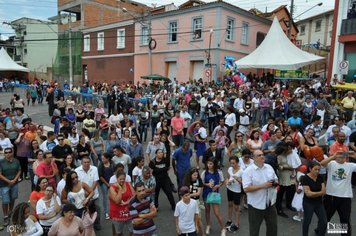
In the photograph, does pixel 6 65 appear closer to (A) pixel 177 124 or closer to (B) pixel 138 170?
(A) pixel 177 124

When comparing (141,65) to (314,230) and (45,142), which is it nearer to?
(45,142)

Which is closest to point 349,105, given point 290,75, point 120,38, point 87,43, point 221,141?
point 221,141

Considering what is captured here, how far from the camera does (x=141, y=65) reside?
30.1 metres

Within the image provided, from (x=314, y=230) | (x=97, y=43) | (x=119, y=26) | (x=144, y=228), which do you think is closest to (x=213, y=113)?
(x=314, y=230)

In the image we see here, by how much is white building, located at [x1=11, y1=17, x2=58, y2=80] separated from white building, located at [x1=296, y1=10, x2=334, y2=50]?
131 ft

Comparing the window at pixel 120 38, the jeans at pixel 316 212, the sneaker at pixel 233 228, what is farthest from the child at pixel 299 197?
the window at pixel 120 38

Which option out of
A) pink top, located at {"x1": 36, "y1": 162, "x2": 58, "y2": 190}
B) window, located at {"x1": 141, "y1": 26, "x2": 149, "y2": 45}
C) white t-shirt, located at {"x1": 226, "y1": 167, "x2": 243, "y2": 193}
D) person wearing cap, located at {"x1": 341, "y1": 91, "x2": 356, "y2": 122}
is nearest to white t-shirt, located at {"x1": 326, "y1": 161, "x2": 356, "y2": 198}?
white t-shirt, located at {"x1": 226, "y1": 167, "x2": 243, "y2": 193}

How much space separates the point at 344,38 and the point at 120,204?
19.8 meters

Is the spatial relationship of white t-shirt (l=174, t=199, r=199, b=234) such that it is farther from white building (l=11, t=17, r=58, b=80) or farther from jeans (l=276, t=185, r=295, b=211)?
white building (l=11, t=17, r=58, b=80)

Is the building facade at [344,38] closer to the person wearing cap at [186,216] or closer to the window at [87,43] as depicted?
the person wearing cap at [186,216]

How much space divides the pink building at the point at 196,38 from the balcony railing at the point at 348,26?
325 inches

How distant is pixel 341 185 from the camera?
5336 millimetres

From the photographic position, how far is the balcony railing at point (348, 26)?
63.6 ft

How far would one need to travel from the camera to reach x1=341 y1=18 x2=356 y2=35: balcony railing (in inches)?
763
